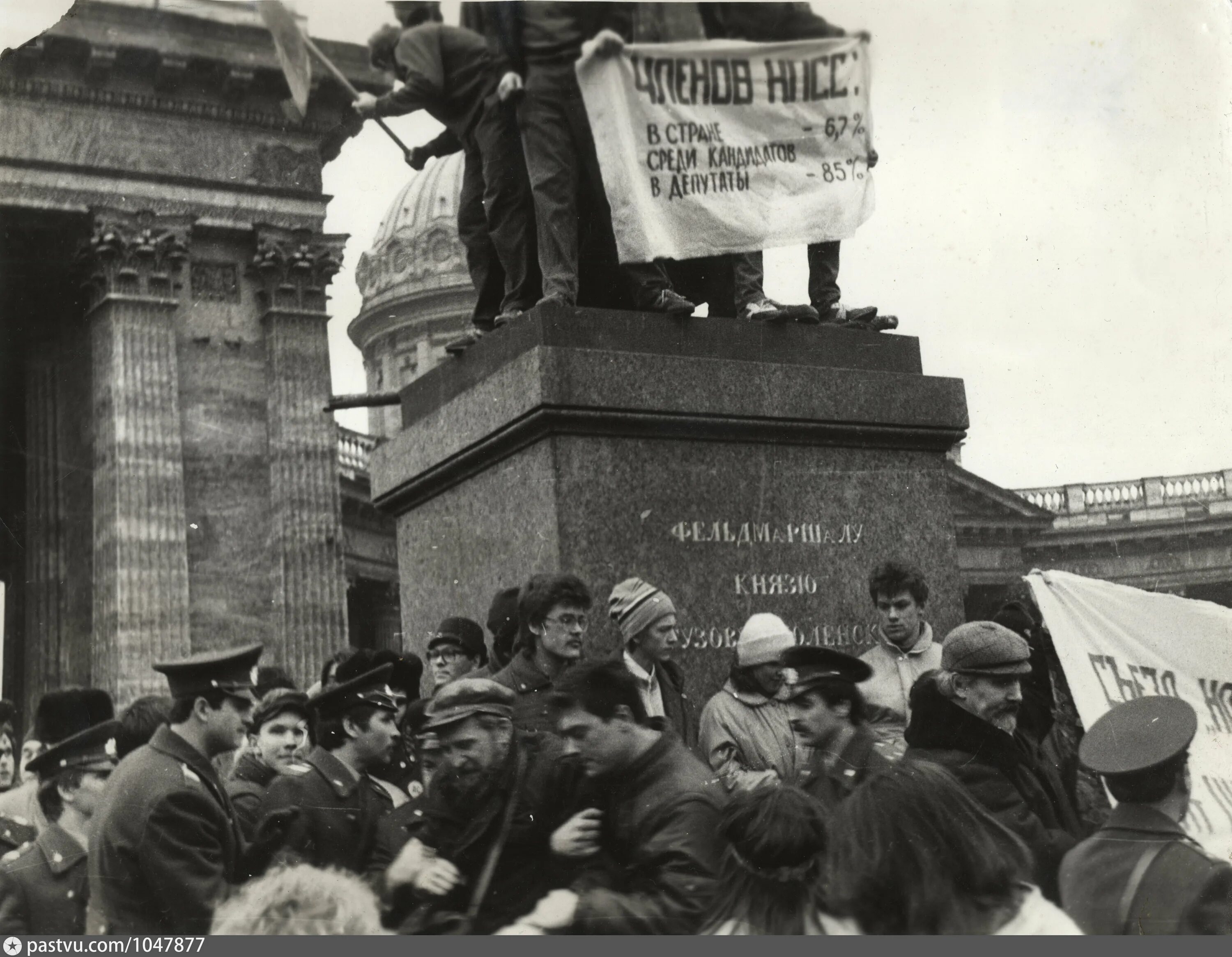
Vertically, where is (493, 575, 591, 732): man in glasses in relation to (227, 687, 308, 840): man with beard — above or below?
above

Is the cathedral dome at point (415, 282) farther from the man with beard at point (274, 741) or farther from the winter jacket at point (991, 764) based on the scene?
the winter jacket at point (991, 764)

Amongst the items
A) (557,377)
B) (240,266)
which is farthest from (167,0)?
(240,266)

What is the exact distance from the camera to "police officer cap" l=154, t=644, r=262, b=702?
6.13m

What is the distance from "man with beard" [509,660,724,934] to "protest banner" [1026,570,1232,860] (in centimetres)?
248

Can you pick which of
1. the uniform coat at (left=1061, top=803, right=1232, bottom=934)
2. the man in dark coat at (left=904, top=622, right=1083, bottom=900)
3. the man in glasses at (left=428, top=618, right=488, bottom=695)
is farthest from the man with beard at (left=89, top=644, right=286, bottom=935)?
the uniform coat at (left=1061, top=803, right=1232, bottom=934)

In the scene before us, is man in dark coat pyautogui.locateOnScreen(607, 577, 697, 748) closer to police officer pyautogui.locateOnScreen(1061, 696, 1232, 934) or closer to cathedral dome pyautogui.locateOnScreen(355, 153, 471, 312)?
police officer pyautogui.locateOnScreen(1061, 696, 1232, 934)

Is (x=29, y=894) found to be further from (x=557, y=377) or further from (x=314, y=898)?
(x=557, y=377)

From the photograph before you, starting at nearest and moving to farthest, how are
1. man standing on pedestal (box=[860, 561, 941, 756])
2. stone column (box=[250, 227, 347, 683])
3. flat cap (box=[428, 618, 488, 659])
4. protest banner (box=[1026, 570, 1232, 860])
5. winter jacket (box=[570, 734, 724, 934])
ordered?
winter jacket (box=[570, 734, 724, 934])
man standing on pedestal (box=[860, 561, 941, 756])
protest banner (box=[1026, 570, 1232, 860])
flat cap (box=[428, 618, 488, 659])
stone column (box=[250, 227, 347, 683])

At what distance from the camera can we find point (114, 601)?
21.8 m

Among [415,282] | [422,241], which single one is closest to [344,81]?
[422,241]

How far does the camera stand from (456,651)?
750 centimetres

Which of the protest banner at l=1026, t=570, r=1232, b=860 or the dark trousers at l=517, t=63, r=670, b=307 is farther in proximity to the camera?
the dark trousers at l=517, t=63, r=670, b=307

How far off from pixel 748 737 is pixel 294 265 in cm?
1783

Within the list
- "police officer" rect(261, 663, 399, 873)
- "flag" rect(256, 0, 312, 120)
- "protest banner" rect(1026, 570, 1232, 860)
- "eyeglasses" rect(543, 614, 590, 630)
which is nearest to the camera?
"police officer" rect(261, 663, 399, 873)
